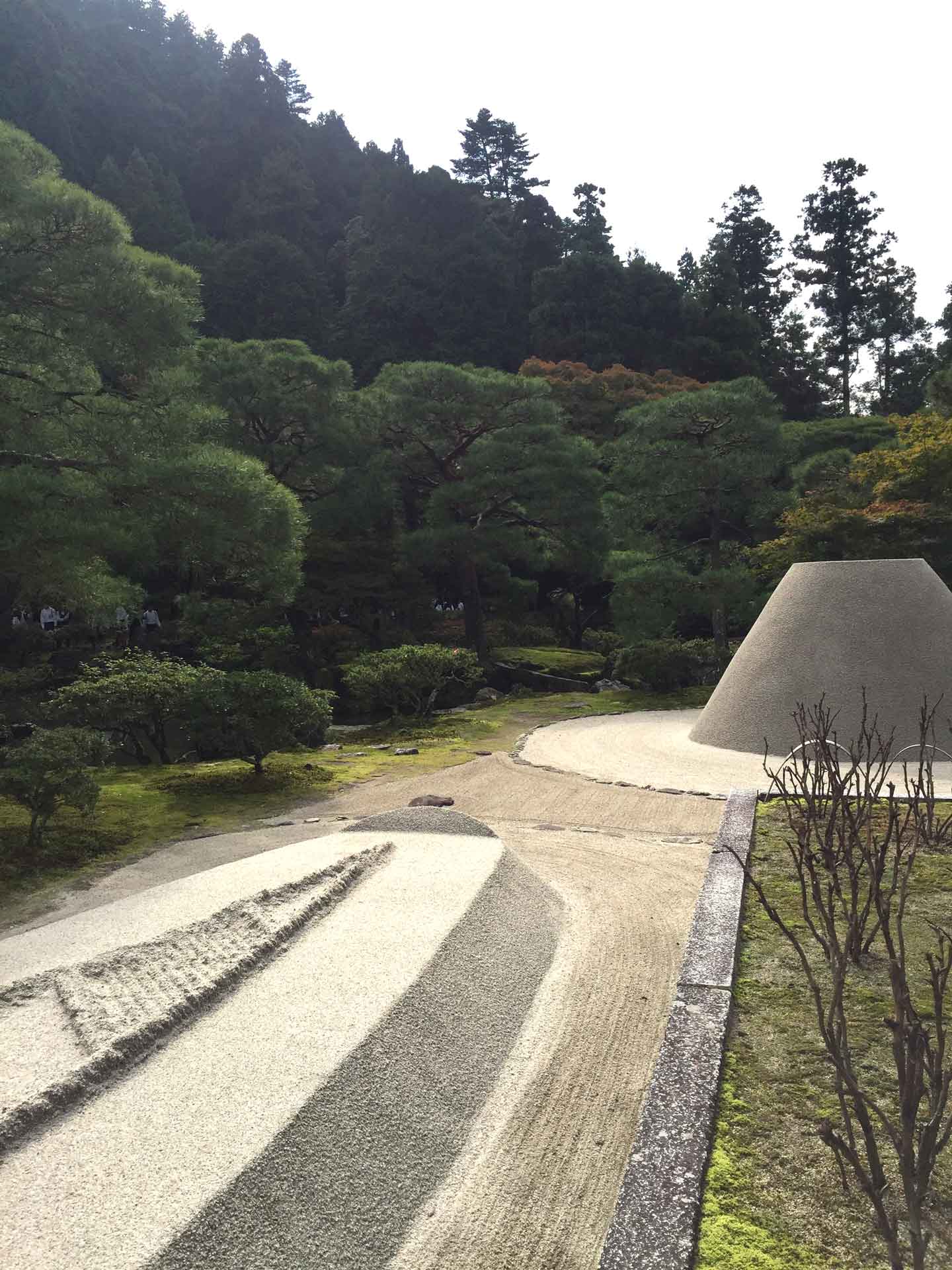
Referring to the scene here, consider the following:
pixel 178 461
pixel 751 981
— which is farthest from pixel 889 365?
pixel 751 981

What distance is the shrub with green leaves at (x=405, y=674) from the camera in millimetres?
12789

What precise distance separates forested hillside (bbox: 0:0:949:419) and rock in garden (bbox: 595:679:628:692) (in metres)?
18.2

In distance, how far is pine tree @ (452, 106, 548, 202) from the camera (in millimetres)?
48656

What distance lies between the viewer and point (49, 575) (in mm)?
7871

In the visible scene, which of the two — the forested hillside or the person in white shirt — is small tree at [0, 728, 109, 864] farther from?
the forested hillside

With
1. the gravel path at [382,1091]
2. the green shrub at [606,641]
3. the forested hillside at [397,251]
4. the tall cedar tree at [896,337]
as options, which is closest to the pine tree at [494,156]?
the forested hillside at [397,251]

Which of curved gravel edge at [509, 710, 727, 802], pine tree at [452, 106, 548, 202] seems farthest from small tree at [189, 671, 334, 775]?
pine tree at [452, 106, 548, 202]

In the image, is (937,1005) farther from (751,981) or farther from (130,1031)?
(130,1031)

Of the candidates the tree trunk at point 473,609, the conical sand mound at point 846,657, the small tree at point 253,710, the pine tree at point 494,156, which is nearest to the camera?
the small tree at point 253,710

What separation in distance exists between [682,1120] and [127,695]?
832 centimetres

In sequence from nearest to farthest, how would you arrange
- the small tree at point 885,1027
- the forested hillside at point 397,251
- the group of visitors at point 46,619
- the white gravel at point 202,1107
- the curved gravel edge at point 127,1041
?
the small tree at point 885,1027
the white gravel at point 202,1107
the curved gravel edge at point 127,1041
the group of visitors at point 46,619
the forested hillside at point 397,251

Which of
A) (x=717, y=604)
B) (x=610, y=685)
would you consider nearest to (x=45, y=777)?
(x=717, y=604)

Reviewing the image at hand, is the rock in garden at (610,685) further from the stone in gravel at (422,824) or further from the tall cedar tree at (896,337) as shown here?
the tall cedar tree at (896,337)

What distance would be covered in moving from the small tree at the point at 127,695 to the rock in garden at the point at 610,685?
8.81 m
